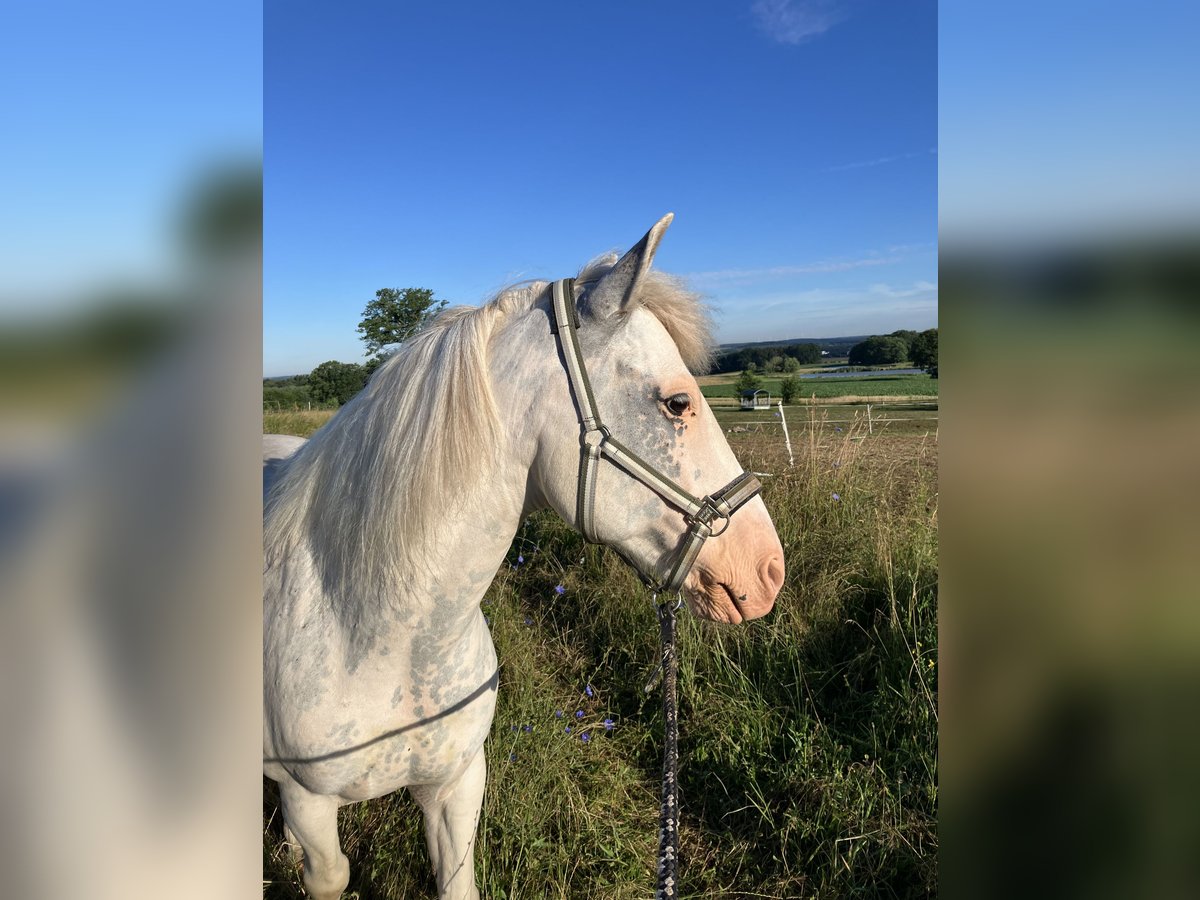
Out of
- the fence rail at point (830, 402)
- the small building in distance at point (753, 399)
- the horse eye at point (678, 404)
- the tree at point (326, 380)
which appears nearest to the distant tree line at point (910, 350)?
the horse eye at point (678, 404)

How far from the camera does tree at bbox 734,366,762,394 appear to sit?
8070 mm

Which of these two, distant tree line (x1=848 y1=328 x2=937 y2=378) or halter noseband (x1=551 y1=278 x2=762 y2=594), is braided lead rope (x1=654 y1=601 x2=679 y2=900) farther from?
distant tree line (x1=848 y1=328 x2=937 y2=378)

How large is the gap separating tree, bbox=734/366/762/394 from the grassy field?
3.58 m

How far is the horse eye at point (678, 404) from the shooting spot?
1518 millimetres

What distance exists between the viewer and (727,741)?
3.03 m

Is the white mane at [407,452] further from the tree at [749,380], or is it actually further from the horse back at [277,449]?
the tree at [749,380]

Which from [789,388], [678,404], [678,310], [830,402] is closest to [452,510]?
[678,404]

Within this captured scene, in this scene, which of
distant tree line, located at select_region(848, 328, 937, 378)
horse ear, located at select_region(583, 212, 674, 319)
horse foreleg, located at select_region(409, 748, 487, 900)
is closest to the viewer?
distant tree line, located at select_region(848, 328, 937, 378)

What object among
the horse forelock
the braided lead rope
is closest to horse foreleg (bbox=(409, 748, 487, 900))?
the braided lead rope

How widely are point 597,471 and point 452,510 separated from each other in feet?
1.17

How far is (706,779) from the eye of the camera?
294cm
